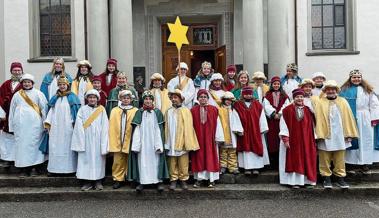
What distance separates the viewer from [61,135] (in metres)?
7.94

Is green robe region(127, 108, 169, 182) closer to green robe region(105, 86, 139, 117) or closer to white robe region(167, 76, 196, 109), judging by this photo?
green robe region(105, 86, 139, 117)

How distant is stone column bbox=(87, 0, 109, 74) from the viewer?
11578 millimetres

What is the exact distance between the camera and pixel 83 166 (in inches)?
301

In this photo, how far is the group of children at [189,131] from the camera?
298 inches

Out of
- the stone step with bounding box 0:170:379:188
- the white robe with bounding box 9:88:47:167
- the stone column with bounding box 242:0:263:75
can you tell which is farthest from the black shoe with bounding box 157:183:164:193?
the stone column with bounding box 242:0:263:75

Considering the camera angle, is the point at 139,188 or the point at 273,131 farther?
the point at 273,131

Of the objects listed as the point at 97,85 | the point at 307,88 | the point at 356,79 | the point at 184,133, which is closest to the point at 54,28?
the point at 97,85

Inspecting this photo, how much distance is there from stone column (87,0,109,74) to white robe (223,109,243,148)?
5.01 metres

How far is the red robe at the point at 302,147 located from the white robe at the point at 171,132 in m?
1.87

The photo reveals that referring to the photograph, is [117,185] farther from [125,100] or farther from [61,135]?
[125,100]

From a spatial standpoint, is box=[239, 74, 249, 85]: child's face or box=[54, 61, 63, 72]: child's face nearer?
box=[239, 74, 249, 85]: child's face

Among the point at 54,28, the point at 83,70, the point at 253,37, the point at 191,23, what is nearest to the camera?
the point at 83,70

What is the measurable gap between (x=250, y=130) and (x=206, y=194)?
1.43 meters

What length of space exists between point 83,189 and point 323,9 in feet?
30.5
